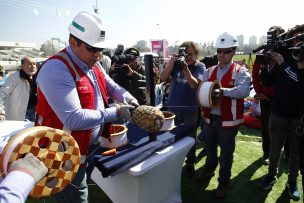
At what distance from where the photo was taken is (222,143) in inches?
119

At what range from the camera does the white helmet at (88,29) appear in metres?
1.73

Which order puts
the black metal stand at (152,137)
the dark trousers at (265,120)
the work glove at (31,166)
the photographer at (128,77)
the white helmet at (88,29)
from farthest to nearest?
the photographer at (128,77), the dark trousers at (265,120), the black metal stand at (152,137), the white helmet at (88,29), the work glove at (31,166)

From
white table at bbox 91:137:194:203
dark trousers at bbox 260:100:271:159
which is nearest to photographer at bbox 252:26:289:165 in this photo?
dark trousers at bbox 260:100:271:159

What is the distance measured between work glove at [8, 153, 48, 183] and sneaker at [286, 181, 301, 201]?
3101 millimetres

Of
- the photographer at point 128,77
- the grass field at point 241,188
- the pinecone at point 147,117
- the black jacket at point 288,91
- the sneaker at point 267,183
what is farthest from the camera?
the photographer at point 128,77

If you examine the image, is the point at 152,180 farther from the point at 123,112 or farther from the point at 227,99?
the point at 227,99

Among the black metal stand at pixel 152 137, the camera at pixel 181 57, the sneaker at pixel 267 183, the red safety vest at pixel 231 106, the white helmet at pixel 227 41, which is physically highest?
the white helmet at pixel 227 41

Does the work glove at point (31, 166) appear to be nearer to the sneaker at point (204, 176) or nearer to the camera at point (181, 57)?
the camera at point (181, 57)

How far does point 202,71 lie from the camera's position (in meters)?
3.47

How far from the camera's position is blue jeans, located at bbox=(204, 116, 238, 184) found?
2975 millimetres

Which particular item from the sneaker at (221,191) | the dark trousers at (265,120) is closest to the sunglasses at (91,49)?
the sneaker at (221,191)

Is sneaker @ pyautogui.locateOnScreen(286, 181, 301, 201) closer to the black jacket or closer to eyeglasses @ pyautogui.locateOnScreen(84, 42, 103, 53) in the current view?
the black jacket

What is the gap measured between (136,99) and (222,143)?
1.34 m

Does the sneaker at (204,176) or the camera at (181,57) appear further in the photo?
the sneaker at (204,176)
